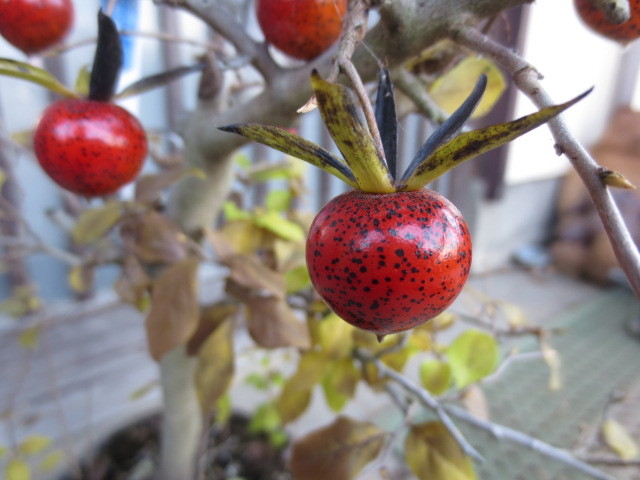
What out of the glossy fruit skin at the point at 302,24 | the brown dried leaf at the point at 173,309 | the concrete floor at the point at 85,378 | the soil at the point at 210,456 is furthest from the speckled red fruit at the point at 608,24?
the soil at the point at 210,456

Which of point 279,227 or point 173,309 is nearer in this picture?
point 173,309

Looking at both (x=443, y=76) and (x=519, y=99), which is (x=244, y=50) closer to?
(x=443, y=76)

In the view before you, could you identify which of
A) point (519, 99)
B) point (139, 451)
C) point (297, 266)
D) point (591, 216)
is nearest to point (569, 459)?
point (297, 266)

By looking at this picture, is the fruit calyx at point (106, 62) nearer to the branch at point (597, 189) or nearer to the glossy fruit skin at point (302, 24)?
the glossy fruit skin at point (302, 24)

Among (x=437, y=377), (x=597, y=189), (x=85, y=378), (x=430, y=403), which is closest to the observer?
(x=597, y=189)

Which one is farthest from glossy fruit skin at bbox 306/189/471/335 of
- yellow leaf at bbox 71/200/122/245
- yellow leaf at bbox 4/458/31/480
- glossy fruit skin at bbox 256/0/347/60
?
yellow leaf at bbox 4/458/31/480

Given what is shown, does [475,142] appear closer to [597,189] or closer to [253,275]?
[597,189]

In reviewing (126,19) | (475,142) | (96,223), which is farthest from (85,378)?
(475,142)
